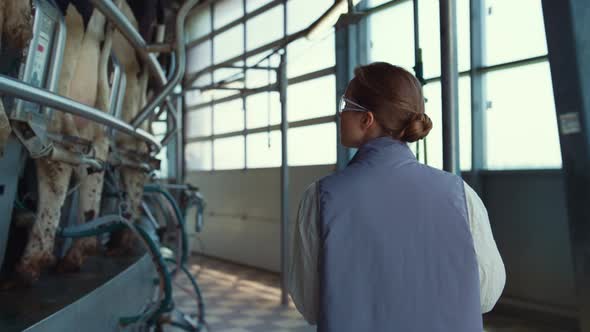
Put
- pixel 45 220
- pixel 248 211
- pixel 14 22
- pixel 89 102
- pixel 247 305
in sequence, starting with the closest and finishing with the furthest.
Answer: pixel 14 22, pixel 45 220, pixel 89 102, pixel 247 305, pixel 248 211

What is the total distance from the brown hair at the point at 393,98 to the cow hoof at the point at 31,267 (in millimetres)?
1637

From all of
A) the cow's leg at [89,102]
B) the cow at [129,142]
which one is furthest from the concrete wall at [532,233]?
the cow's leg at [89,102]

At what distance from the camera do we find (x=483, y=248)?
95 cm

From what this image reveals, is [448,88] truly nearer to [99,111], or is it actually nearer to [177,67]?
[99,111]

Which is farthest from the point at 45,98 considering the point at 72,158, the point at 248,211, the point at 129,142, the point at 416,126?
the point at 248,211

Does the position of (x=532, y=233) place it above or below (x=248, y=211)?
below

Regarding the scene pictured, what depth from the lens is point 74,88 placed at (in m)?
2.63

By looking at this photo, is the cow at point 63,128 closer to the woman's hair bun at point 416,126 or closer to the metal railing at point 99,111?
the metal railing at point 99,111

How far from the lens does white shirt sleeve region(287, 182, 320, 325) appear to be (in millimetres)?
924

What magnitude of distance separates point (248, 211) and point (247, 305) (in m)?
2.89

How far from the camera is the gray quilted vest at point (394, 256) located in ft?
2.92

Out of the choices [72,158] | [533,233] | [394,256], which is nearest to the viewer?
[394,256]

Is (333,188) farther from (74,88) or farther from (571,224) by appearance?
(571,224)

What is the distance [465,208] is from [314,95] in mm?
5745
